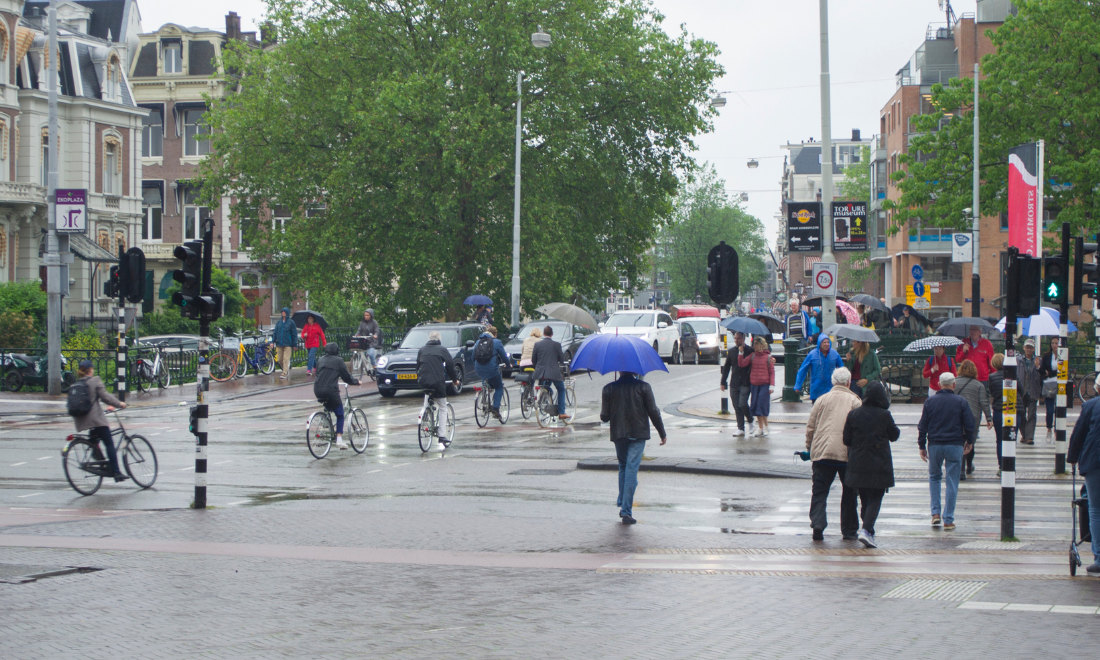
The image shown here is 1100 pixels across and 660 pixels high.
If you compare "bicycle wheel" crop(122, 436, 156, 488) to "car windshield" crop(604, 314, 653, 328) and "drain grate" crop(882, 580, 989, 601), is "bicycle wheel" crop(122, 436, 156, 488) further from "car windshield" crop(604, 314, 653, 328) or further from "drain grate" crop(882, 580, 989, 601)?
"car windshield" crop(604, 314, 653, 328)

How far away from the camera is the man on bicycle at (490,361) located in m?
21.2

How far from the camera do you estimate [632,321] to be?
38.6 meters

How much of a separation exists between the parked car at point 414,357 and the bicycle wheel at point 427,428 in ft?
27.4

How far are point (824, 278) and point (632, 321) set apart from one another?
18095mm

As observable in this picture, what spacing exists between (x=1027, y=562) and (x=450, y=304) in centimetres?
3081

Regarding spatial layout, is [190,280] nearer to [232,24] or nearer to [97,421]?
[97,421]

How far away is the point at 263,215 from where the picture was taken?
42.9 metres

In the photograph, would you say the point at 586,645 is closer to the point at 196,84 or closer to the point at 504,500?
the point at 504,500

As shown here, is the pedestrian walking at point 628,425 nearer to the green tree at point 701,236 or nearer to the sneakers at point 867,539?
the sneakers at point 867,539

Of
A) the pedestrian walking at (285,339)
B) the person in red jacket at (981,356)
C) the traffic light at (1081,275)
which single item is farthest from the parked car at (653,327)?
the traffic light at (1081,275)

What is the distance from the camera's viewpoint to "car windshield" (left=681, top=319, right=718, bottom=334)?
4084cm

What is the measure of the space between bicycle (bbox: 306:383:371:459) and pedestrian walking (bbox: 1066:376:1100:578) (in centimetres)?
1102

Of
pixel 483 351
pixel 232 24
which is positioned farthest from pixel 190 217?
pixel 483 351

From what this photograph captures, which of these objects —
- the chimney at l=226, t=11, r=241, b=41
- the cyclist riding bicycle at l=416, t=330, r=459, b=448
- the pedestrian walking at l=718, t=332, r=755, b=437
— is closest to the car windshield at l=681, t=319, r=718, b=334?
the pedestrian walking at l=718, t=332, r=755, b=437
